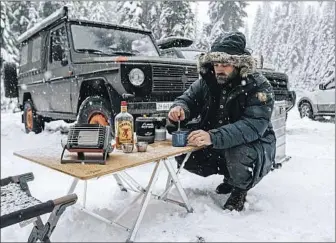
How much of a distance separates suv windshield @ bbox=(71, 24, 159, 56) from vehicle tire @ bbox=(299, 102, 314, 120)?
806cm

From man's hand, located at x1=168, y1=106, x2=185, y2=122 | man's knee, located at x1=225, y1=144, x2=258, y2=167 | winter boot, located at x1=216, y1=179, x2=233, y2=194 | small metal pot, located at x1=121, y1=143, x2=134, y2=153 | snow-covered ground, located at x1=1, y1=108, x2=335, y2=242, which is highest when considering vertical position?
man's hand, located at x1=168, y1=106, x2=185, y2=122

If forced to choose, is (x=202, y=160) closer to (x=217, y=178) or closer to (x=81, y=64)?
(x=217, y=178)

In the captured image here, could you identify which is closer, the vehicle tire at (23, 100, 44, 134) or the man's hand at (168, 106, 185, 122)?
the man's hand at (168, 106, 185, 122)

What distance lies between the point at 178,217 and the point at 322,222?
112cm

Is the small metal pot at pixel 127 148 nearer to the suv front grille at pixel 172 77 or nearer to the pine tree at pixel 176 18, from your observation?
the suv front grille at pixel 172 77

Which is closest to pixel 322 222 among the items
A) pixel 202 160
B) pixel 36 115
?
pixel 202 160

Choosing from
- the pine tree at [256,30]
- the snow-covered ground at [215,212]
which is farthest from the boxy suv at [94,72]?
the pine tree at [256,30]

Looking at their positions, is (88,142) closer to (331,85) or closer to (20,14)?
(331,85)

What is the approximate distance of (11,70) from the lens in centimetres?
912

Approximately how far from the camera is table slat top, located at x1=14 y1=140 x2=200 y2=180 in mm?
2069

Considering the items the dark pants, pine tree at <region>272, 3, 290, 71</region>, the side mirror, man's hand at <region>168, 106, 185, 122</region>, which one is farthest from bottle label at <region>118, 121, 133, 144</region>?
pine tree at <region>272, 3, 290, 71</region>

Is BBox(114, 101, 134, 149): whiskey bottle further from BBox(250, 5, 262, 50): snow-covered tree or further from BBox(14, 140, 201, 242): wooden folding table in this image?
BBox(250, 5, 262, 50): snow-covered tree

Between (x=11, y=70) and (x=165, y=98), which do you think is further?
(x=11, y=70)

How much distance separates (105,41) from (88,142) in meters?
3.79
